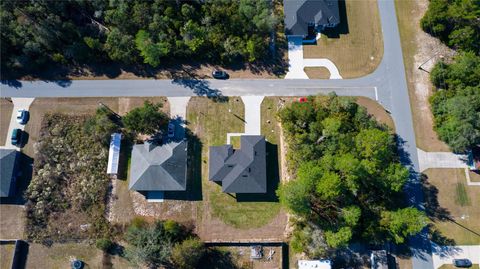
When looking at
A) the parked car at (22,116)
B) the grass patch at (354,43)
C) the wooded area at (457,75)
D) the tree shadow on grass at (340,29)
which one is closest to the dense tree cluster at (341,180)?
the grass patch at (354,43)

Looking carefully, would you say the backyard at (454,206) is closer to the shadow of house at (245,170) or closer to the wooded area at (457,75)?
the wooded area at (457,75)

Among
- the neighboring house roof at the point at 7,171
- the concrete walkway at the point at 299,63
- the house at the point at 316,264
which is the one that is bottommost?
the house at the point at 316,264

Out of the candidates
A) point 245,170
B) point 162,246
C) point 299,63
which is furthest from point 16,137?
point 299,63

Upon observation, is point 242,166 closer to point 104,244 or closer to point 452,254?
point 104,244

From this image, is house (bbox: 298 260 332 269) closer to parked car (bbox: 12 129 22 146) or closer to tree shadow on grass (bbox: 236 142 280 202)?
tree shadow on grass (bbox: 236 142 280 202)

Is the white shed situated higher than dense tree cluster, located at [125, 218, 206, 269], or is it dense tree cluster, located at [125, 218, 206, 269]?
the white shed

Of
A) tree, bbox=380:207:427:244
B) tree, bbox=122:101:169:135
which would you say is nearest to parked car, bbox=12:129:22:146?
tree, bbox=122:101:169:135

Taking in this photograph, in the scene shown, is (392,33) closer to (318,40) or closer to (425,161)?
(318,40)
